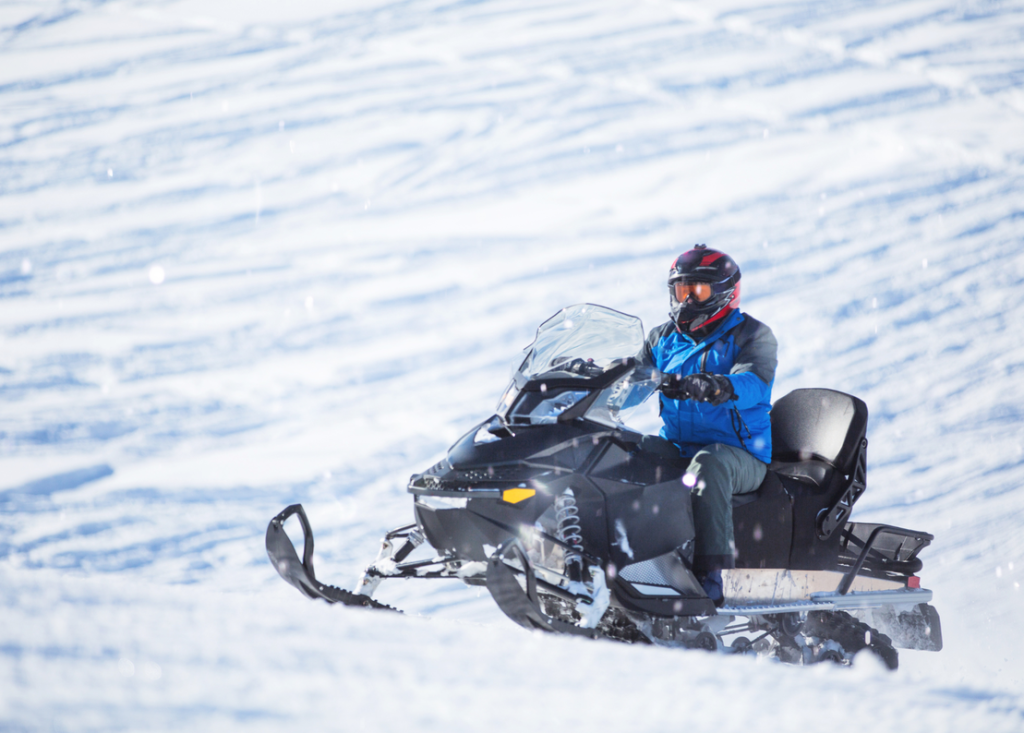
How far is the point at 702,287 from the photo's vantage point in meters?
3.72

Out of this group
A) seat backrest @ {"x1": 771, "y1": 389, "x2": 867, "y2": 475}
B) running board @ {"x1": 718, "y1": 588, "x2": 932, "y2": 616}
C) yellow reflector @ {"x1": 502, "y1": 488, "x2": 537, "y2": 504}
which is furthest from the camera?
seat backrest @ {"x1": 771, "y1": 389, "x2": 867, "y2": 475}

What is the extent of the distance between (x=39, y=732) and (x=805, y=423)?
133 inches

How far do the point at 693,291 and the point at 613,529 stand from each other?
1.06m

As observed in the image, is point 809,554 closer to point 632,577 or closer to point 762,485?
point 762,485

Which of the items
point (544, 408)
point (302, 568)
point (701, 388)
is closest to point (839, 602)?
point (701, 388)

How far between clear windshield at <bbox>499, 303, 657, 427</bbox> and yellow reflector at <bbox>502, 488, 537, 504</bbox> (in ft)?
1.02

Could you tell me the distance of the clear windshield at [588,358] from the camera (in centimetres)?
343

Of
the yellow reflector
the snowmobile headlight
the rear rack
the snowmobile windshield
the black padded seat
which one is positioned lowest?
the rear rack

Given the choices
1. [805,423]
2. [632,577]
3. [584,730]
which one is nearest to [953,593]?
[805,423]

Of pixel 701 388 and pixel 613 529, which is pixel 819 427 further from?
pixel 613 529

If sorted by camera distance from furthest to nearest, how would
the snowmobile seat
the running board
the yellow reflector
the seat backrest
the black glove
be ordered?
the seat backrest → the snowmobile seat → the running board → the black glove → the yellow reflector

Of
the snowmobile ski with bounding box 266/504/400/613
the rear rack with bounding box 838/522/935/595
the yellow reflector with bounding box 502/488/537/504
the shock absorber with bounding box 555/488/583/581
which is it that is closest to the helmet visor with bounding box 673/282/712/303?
the shock absorber with bounding box 555/488/583/581

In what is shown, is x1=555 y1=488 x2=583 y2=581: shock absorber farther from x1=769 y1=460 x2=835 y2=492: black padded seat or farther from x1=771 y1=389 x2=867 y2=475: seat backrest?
x1=771 y1=389 x2=867 y2=475: seat backrest

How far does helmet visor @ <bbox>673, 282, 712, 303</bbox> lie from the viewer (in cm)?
372
